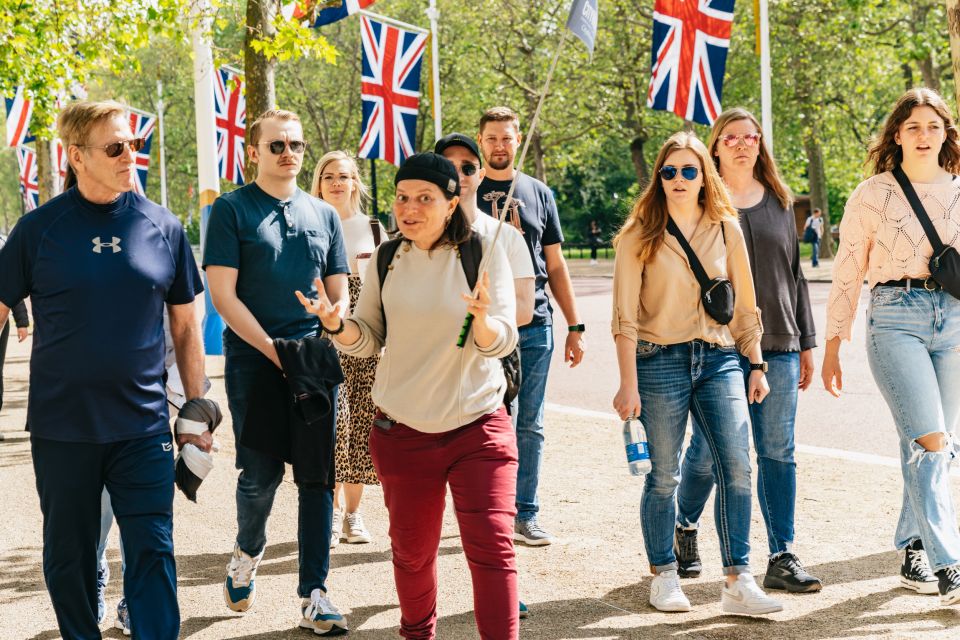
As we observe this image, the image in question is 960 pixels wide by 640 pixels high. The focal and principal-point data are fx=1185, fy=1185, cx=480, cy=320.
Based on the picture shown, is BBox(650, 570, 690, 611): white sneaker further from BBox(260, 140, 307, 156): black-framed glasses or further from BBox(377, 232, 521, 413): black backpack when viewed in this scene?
BBox(260, 140, 307, 156): black-framed glasses

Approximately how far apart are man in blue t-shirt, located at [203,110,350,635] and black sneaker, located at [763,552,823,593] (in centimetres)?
180

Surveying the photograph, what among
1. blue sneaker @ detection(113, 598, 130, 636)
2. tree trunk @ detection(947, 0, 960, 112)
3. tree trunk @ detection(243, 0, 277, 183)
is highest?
tree trunk @ detection(243, 0, 277, 183)

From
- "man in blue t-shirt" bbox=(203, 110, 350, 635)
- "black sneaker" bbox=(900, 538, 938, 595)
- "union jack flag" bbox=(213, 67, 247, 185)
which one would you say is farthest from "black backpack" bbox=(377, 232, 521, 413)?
"union jack flag" bbox=(213, 67, 247, 185)

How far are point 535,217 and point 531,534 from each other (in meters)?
1.54

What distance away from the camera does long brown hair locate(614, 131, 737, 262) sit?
466cm

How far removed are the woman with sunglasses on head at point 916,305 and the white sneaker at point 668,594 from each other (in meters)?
0.95

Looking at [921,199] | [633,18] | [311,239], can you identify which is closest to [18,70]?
[311,239]

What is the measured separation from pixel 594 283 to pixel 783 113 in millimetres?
8873

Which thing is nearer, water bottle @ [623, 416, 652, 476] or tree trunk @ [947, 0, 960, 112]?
water bottle @ [623, 416, 652, 476]

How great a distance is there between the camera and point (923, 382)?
184 inches

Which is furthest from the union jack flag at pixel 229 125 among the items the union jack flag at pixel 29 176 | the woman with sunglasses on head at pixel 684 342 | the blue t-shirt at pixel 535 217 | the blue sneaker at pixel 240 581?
the union jack flag at pixel 29 176

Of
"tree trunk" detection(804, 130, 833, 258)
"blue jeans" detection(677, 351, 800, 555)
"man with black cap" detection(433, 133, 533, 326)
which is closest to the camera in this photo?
"man with black cap" detection(433, 133, 533, 326)

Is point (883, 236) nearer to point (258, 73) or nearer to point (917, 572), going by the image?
point (917, 572)

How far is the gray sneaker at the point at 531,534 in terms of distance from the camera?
5699 millimetres
